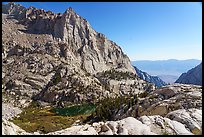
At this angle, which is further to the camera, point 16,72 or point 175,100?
point 16,72

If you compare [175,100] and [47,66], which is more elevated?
[47,66]

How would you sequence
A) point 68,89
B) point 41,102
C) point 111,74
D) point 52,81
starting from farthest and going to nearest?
point 111,74 → point 52,81 → point 68,89 → point 41,102

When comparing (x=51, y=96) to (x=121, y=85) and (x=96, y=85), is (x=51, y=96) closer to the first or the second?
(x=96, y=85)

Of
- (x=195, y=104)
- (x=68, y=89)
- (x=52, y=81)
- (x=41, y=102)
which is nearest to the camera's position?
(x=195, y=104)

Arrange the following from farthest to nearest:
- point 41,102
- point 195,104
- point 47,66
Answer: point 47,66 < point 41,102 < point 195,104

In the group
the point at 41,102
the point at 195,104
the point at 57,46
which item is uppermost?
the point at 57,46

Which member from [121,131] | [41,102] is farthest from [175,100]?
[41,102]

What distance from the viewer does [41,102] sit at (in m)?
124

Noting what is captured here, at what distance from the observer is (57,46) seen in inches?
7318

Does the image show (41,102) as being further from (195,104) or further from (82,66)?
(195,104)

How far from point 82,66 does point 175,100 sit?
153409mm

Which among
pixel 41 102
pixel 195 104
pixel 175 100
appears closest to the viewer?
pixel 195 104

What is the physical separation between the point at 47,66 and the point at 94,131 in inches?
5761

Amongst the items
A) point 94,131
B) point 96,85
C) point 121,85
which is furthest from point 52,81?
point 94,131
